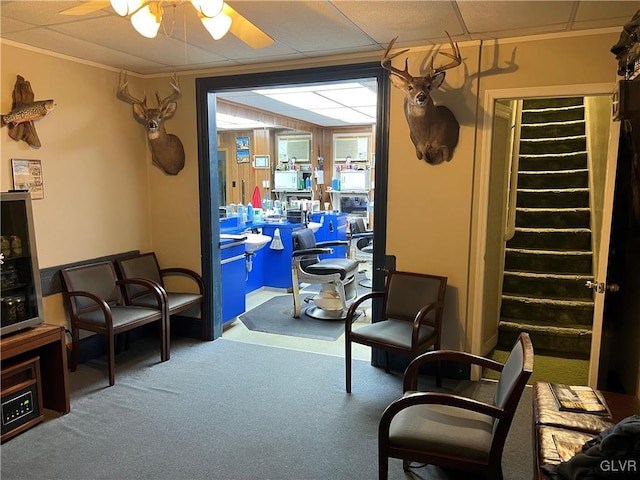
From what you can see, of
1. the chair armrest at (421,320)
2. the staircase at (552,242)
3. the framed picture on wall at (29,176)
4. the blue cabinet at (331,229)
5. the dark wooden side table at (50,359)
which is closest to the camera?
the dark wooden side table at (50,359)

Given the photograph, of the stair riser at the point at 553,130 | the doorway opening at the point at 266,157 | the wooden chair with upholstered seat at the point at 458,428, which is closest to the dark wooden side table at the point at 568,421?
the wooden chair with upholstered seat at the point at 458,428

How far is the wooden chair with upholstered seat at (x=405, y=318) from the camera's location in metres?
2.96

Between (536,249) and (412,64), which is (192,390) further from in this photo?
(536,249)

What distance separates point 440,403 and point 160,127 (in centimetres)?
324

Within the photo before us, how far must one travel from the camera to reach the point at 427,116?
3090mm

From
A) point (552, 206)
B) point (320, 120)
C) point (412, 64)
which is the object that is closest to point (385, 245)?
point (412, 64)

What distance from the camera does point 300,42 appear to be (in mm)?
3068

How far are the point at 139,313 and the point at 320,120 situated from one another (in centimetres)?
542

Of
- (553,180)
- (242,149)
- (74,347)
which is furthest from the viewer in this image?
(242,149)

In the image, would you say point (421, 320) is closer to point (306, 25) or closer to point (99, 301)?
point (306, 25)

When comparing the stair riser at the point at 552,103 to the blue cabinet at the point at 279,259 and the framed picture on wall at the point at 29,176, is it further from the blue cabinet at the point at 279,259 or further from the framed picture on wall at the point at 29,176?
the framed picture on wall at the point at 29,176

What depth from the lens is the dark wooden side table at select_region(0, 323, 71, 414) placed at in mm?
2693

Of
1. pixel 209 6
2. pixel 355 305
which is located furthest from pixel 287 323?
pixel 209 6

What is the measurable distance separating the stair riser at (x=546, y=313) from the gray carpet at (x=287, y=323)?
63.3 inches
